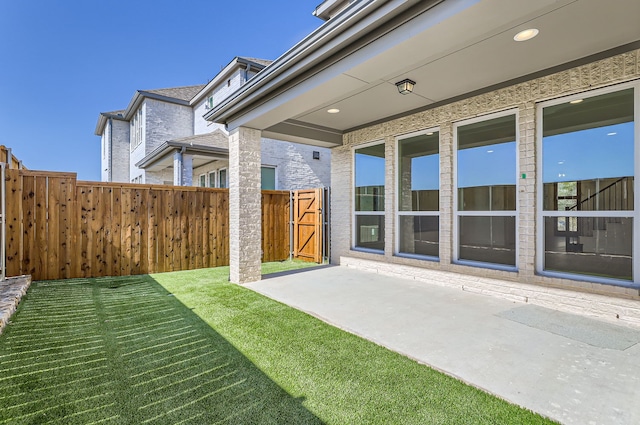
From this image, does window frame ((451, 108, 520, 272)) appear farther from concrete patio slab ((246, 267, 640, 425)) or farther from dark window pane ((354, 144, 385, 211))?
dark window pane ((354, 144, 385, 211))

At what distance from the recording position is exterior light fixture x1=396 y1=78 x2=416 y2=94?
434 centimetres

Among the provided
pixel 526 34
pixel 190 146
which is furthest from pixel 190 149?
pixel 526 34

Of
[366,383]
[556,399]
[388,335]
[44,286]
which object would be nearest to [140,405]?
[366,383]

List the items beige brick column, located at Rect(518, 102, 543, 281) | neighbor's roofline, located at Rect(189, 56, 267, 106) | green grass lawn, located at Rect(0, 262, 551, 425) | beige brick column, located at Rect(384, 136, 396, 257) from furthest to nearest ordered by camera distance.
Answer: neighbor's roofline, located at Rect(189, 56, 267, 106)
beige brick column, located at Rect(384, 136, 396, 257)
beige brick column, located at Rect(518, 102, 543, 281)
green grass lawn, located at Rect(0, 262, 551, 425)

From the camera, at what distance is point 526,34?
10.5ft

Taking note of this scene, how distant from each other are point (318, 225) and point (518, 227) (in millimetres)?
4297

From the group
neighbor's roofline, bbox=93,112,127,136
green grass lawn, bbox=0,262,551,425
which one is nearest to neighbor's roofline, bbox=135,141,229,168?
green grass lawn, bbox=0,262,551,425

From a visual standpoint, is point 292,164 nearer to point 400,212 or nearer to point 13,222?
point 400,212

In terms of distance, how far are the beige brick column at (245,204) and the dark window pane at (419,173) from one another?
112 inches

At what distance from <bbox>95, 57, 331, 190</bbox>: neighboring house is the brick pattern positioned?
14.8 ft

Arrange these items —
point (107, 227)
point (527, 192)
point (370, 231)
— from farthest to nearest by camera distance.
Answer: point (370, 231) < point (107, 227) < point (527, 192)

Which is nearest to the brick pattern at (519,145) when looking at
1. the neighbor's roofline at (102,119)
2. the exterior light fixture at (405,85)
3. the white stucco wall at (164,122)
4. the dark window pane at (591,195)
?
the dark window pane at (591,195)

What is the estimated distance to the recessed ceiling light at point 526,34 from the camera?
3150 mm

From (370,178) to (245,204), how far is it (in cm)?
284
